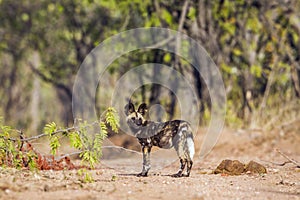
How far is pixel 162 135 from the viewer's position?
8.12 meters

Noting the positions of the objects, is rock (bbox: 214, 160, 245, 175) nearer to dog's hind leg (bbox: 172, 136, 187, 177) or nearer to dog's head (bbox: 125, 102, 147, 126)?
dog's hind leg (bbox: 172, 136, 187, 177)

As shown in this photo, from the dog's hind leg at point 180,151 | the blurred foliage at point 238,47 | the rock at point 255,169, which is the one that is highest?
the blurred foliage at point 238,47

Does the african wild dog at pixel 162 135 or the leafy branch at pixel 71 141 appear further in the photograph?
the african wild dog at pixel 162 135

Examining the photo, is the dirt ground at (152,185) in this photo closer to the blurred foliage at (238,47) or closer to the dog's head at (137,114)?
the dog's head at (137,114)

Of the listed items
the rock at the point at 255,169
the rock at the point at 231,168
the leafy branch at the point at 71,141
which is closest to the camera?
the leafy branch at the point at 71,141

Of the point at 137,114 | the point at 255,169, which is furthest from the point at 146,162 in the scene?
the point at 255,169

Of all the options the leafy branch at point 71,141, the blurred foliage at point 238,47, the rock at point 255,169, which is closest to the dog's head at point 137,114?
the leafy branch at point 71,141

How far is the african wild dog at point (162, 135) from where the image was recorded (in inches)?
318

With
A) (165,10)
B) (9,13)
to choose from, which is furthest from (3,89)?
(165,10)

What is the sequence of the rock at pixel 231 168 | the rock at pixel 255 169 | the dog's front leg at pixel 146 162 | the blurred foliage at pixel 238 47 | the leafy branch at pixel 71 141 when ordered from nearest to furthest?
the leafy branch at pixel 71 141
the dog's front leg at pixel 146 162
the rock at pixel 231 168
the rock at pixel 255 169
the blurred foliage at pixel 238 47

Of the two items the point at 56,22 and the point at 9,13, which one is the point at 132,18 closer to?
the point at 56,22

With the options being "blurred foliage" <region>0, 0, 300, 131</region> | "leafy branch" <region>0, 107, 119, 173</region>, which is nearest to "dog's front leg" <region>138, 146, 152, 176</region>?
"leafy branch" <region>0, 107, 119, 173</region>

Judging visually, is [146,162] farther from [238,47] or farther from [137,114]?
[238,47]

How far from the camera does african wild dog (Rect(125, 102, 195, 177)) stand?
8.07 metres
